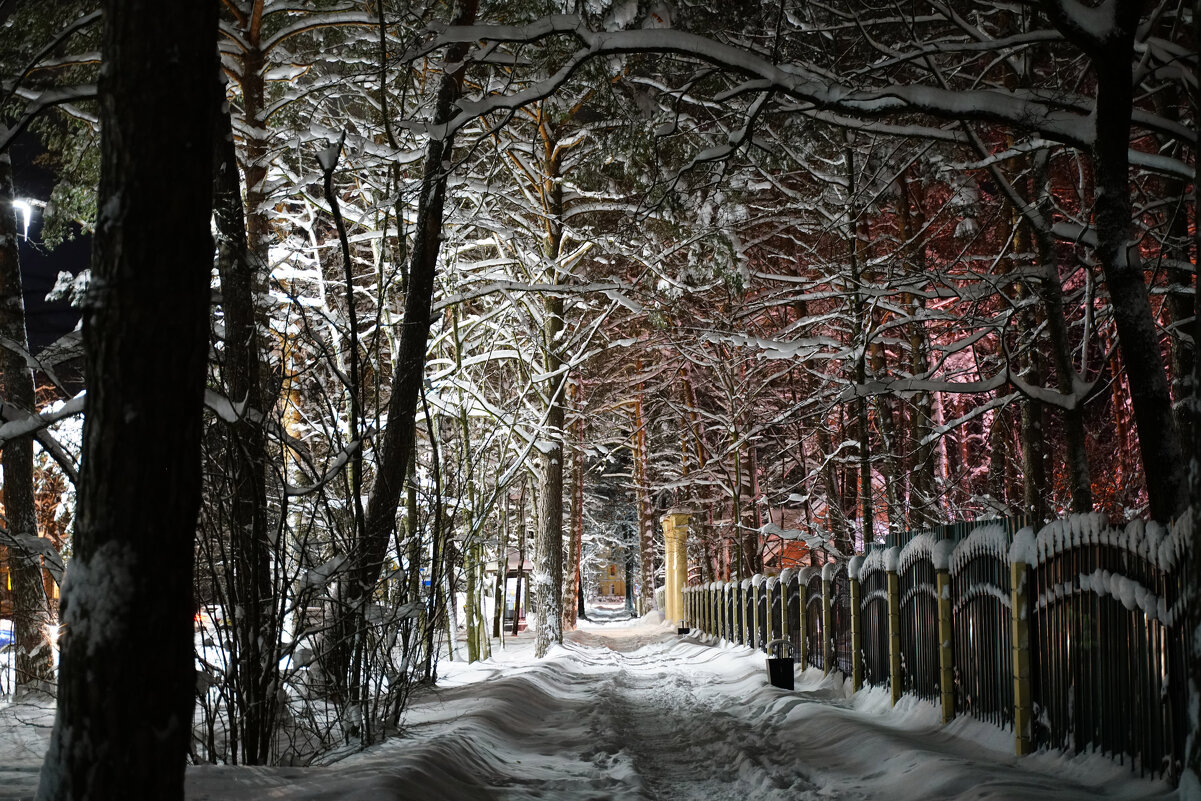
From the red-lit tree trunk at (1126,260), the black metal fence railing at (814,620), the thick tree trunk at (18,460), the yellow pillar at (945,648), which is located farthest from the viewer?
the black metal fence railing at (814,620)

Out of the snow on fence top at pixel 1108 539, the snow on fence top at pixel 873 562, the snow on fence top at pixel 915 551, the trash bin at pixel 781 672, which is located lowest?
the trash bin at pixel 781 672

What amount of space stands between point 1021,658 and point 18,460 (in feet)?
38.5

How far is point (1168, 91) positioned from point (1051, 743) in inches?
334

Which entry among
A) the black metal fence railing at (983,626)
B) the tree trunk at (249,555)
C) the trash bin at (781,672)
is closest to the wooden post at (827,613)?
the trash bin at (781,672)

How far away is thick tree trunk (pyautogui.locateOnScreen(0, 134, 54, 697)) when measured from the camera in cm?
1106

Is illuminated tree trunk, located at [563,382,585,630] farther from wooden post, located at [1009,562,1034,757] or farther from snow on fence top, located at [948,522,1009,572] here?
wooden post, located at [1009,562,1034,757]

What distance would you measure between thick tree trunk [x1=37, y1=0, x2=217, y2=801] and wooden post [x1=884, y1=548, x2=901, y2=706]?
7.87 metres

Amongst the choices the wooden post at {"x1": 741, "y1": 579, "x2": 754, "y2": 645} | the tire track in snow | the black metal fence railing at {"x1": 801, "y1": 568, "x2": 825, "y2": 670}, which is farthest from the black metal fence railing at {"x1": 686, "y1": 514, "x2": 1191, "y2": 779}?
the wooden post at {"x1": 741, "y1": 579, "x2": 754, "y2": 645}

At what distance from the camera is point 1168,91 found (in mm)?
11078

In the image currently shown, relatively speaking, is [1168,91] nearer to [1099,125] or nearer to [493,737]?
[1099,125]

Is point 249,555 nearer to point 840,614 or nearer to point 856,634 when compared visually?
point 856,634

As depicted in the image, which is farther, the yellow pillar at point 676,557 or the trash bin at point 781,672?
the yellow pillar at point 676,557

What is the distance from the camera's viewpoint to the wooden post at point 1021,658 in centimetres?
646

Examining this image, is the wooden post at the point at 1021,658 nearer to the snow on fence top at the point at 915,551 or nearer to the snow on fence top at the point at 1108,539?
the snow on fence top at the point at 1108,539
